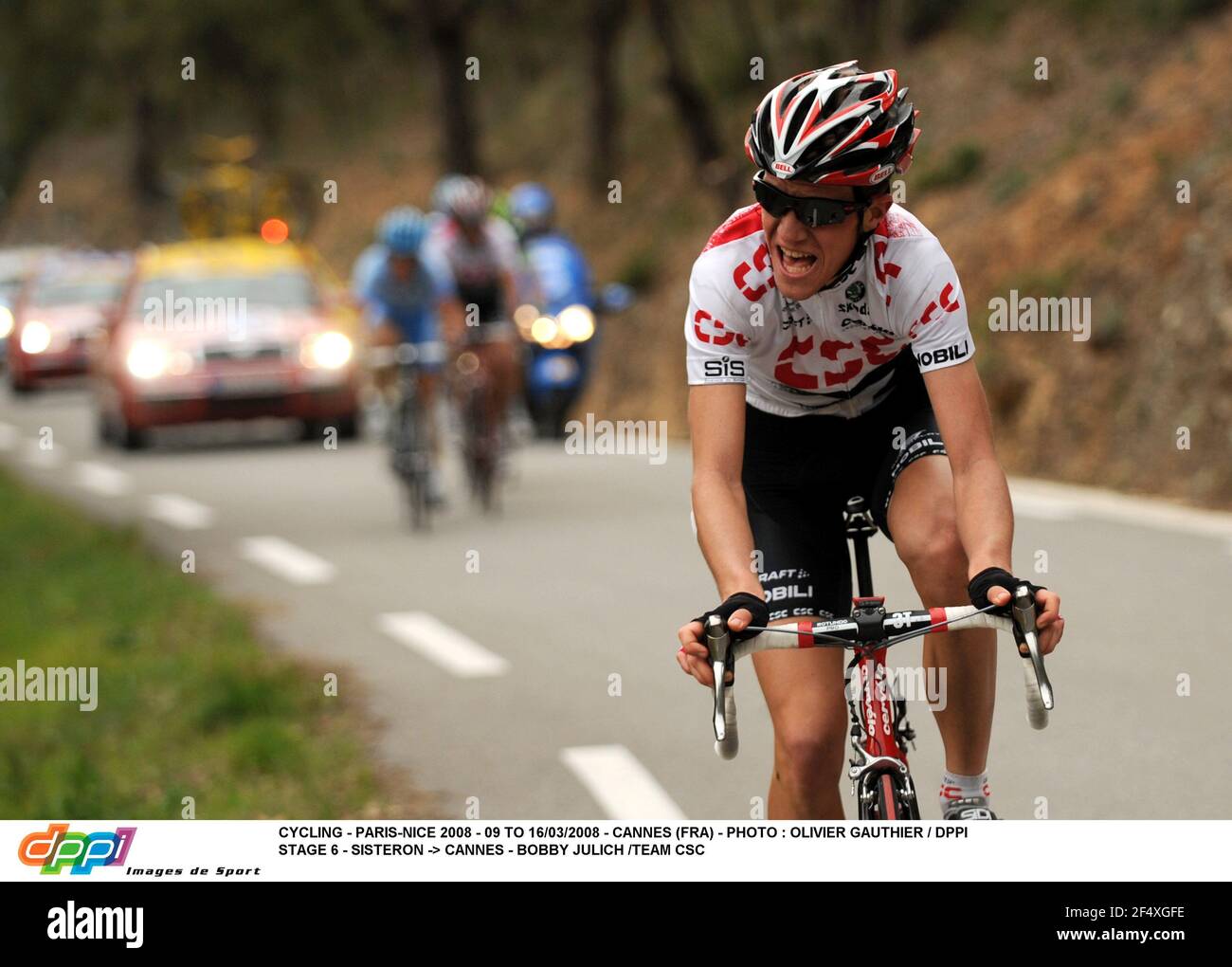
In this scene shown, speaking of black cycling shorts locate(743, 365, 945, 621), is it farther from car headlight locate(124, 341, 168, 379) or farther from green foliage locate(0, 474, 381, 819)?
car headlight locate(124, 341, 168, 379)

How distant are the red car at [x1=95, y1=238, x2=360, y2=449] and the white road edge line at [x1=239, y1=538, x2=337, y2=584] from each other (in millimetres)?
6744

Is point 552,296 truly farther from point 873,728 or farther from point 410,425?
point 873,728

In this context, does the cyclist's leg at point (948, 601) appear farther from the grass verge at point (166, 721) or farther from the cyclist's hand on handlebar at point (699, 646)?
the grass verge at point (166, 721)

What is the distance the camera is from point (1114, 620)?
9469 mm

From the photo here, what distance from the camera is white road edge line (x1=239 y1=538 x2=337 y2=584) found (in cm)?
1206

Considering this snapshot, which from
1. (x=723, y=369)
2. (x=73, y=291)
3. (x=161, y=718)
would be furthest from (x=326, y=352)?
(x=723, y=369)

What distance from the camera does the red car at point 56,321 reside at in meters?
31.4

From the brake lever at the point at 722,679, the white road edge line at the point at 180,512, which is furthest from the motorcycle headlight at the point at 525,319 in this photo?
the brake lever at the point at 722,679

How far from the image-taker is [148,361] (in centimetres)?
2055

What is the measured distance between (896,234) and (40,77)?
6198 cm

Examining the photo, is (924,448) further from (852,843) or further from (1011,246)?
(1011,246)

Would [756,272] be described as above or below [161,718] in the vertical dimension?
above

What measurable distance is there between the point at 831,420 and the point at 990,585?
1.06m

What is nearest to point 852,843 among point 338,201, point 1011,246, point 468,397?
point 468,397
